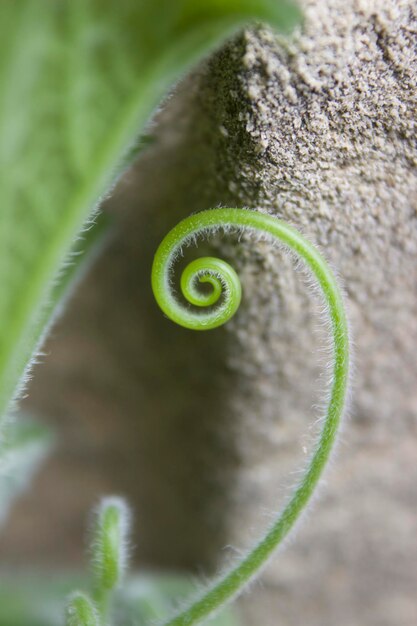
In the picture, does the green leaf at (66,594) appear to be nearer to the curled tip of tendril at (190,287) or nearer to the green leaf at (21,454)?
the green leaf at (21,454)

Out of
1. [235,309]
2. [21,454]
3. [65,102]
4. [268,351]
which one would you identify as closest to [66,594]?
[21,454]

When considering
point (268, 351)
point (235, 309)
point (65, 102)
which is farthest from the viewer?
point (268, 351)

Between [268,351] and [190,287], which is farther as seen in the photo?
[268,351]

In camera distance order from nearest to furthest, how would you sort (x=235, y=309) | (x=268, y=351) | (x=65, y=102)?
(x=65, y=102) < (x=235, y=309) < (x=268, y=351)

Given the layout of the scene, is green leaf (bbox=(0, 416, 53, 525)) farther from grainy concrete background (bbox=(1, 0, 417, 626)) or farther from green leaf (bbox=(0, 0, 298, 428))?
green leaf (bbox=(0, 0, 298, 428))

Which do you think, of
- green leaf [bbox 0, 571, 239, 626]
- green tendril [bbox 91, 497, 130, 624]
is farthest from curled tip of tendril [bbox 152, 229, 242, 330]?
green leaf [bbox 0, 571, 239, 626]

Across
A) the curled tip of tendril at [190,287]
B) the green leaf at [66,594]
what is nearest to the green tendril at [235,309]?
the curled tip of tendril at [190,287]

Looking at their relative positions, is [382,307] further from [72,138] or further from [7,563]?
[7,563]

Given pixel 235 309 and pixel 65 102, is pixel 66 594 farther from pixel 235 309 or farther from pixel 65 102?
pixel 65 102
